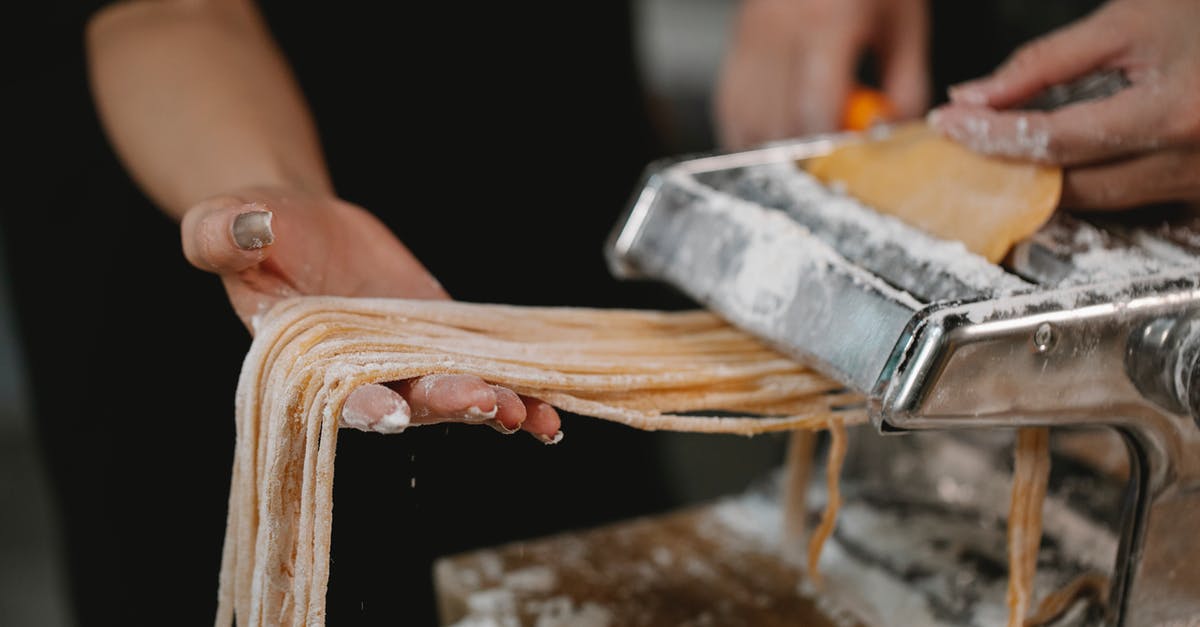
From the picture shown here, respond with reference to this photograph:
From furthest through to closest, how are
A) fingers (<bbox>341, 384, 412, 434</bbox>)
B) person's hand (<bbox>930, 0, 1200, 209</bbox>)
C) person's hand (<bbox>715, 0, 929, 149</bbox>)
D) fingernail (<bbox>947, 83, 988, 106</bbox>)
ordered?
person's hand (<bbox>715, 0, 929, 149</bbox>), fingernail (<bbox>947, 83, 988, 106</bbox>), person's hand (<bbox>930, 0, 1200, 209</bbox>), fingers (<bbox>341, 384, 412, 434</bbox>)

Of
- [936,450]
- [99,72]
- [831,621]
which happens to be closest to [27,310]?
[99,72]

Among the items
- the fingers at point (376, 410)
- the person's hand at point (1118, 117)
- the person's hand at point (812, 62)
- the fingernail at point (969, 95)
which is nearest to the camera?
the fingers at point (376, 410)

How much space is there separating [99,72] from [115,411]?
1.63 ft

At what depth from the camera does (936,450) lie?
150cm

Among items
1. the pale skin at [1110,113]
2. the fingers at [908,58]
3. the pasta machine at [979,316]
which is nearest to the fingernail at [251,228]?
the pasta machine at [979,316]

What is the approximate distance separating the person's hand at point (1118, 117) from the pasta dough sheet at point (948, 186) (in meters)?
0.02

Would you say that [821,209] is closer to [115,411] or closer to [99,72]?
[99,72]

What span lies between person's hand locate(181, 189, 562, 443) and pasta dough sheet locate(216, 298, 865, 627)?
0.09ft

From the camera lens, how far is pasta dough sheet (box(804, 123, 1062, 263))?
0.99 m

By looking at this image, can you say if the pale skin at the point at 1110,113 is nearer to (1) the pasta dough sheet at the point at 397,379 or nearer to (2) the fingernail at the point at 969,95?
(2) the fingernail at the point at 969,95

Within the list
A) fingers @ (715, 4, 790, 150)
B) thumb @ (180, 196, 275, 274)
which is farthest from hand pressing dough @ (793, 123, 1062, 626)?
thumb @ (180, 196, 275, 274)

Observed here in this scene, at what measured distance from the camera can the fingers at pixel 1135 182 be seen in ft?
3.26

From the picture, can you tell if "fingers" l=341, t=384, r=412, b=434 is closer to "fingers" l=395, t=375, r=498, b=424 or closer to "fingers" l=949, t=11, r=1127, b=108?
"fingers" l=395, t=375, r=498, b=424

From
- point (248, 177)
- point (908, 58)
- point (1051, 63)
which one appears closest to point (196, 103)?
point (248, 177)
